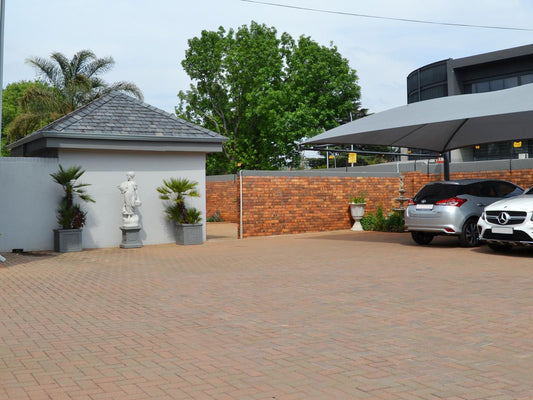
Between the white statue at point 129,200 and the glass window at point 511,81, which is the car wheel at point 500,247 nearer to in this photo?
the white statue at point 129,200

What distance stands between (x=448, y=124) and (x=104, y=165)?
9752 millimetres

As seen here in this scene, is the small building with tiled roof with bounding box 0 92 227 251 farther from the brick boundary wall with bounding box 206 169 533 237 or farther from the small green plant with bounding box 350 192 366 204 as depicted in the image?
the small green plant with bounding box 350 192 366 204

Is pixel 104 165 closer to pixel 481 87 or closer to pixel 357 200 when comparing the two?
pixel 357 200

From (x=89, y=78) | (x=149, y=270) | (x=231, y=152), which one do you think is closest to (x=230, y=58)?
(x=231, y=152)

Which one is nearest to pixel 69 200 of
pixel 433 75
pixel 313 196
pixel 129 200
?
pixel 129 200

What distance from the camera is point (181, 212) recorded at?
1670 cm

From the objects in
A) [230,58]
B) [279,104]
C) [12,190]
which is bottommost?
[12,190]

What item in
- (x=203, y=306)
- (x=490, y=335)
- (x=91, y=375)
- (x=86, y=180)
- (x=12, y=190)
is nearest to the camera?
(x=91, y=375)

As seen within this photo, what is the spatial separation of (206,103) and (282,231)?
25.1m

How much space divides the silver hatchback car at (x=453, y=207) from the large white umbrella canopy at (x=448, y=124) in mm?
1615

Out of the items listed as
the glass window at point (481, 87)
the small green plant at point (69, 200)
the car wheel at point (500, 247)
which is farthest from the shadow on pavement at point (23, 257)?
the glass window at point (481, 87)

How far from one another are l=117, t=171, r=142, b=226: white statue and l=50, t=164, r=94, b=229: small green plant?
86 centimetres

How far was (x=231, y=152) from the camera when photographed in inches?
1667

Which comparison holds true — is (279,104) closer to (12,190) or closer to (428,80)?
(428,80)
